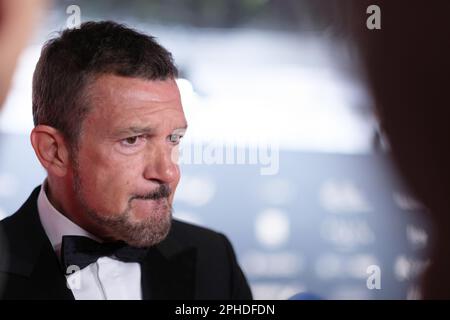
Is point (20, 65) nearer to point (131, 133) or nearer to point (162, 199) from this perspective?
point (131, 133)

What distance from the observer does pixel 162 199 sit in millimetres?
2293

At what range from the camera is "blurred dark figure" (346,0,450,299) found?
102 inches

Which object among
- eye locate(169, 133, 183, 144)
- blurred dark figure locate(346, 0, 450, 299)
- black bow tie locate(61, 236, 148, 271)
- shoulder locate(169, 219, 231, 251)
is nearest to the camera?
black bow tie locate(61, 236, 148, 271)

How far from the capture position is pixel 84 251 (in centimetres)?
218

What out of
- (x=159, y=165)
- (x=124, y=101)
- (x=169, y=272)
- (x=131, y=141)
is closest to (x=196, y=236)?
(x=169, y=272)

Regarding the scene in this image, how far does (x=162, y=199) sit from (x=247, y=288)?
1.55ft

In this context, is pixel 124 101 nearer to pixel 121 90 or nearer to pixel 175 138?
pixel 121 90

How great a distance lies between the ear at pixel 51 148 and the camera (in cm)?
222

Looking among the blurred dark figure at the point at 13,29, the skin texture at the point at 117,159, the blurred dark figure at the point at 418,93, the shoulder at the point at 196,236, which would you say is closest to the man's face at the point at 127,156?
the skin texture at the point at 117,159

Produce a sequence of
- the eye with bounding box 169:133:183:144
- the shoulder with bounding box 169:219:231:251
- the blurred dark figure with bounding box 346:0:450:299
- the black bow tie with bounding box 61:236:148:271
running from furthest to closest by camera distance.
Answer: the blurred dark figure with bounding box 346:0:450:299 < the shoulder with bounding box 169:219:231:251 < the eye with bounding box 169:133:183:144 < the black bow tie with bounding box 61:236:148:271

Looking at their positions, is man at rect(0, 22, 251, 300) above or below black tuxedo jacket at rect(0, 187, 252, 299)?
above

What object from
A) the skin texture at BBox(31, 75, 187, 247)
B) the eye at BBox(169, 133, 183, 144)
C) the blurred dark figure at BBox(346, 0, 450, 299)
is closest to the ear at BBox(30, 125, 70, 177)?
the skin texture at BBox(31, 75, 187, 247)

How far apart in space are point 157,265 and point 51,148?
1.68 ft

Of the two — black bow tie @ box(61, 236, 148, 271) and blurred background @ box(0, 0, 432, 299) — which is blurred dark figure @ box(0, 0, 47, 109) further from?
black bow tie @ box(61, 236, 148, 271)
